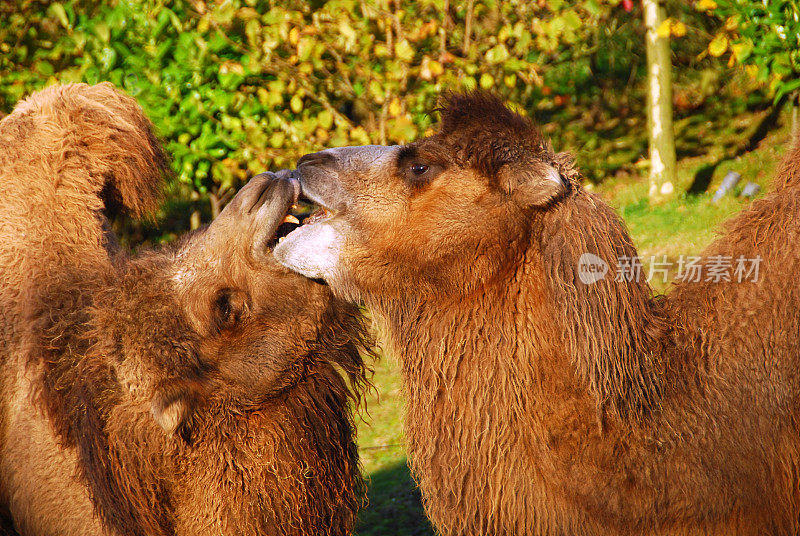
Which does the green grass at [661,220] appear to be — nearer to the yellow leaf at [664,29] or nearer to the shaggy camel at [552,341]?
the shaggy camel at [552,341]

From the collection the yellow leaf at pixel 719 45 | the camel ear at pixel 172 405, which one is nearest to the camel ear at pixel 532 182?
the camel ear at pixel 172 405

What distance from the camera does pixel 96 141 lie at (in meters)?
4.35

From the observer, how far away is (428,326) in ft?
10.1

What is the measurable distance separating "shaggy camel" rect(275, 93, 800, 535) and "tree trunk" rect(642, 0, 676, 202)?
5.96m

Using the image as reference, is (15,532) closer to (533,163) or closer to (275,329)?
(275,329)

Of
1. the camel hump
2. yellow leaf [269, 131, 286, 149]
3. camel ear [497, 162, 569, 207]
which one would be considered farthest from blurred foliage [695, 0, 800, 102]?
the camel hump

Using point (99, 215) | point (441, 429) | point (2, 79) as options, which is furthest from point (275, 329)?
point (2, 79)

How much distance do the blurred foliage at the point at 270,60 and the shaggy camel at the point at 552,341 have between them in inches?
153

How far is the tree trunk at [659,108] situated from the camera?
8898 millimetres

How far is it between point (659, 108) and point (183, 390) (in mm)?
7048

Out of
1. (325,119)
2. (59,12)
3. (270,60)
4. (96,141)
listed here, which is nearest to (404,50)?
(325,119)

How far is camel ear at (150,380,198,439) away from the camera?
3.31 m

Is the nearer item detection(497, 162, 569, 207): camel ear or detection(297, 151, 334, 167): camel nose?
detection(497, 162, 569, 207): camel ear

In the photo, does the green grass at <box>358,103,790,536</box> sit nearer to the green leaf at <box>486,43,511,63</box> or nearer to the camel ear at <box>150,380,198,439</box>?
the camel ear at <box>150,380,198,439</box>
